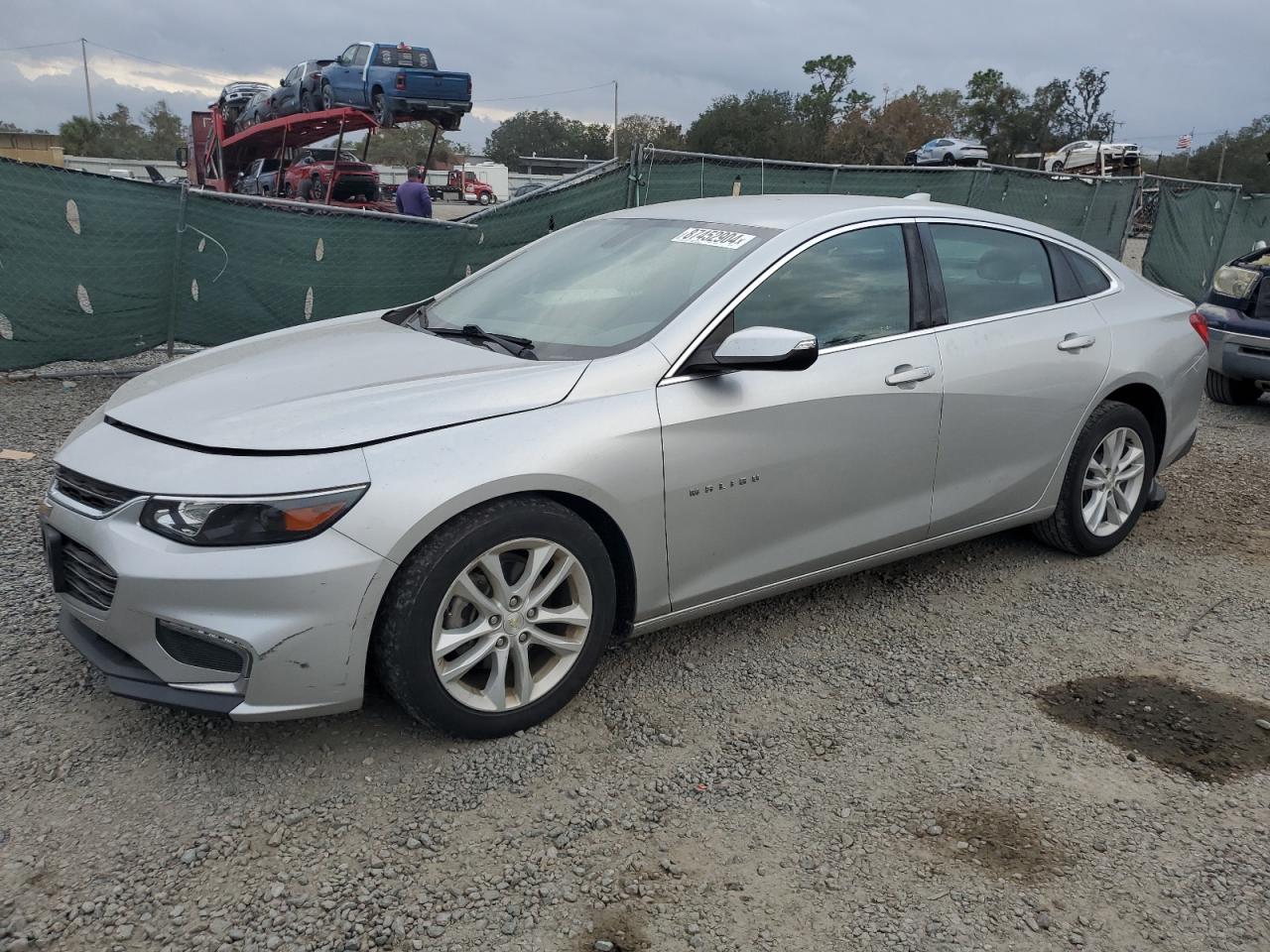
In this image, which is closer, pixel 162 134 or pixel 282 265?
pixel 282 265

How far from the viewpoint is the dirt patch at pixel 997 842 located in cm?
257

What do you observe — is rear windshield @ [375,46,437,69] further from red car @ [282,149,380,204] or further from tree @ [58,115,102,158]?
tree @ [58,115,102,158]

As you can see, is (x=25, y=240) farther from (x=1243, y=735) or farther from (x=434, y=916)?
(x=1243, y=735)

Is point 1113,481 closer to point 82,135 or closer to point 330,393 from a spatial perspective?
point 330,393

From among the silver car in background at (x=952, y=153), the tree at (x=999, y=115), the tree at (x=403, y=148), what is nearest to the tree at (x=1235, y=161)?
the tree at (x=999, y=115)

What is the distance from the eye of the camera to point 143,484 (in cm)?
268

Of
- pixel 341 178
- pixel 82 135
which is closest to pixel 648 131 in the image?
pixel 82 135

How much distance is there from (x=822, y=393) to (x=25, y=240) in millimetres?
6261

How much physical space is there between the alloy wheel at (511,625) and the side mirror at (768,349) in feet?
2.66

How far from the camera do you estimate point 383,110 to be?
17797 millimetres

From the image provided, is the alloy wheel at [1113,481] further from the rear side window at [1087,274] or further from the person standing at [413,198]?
the person standing at [413,198]

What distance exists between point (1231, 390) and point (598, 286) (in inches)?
277

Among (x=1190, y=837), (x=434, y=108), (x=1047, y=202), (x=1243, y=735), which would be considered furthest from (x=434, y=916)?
(x=434, y=108)

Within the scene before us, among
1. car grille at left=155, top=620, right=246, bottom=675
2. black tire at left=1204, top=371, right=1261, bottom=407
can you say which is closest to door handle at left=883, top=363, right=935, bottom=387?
car grille at left=155, top=620, right=246, bottom=675
